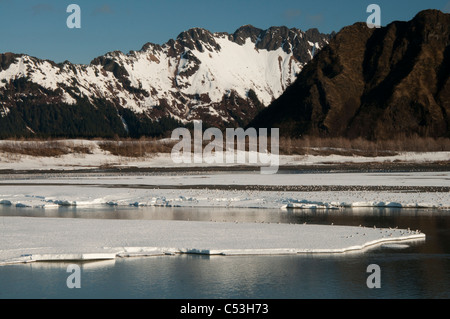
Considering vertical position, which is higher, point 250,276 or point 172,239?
point 172,239

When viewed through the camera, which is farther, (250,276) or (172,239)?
(172,239)

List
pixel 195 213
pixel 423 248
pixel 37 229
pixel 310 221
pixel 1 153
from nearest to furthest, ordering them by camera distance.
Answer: pixel 423 248
pixel 37 229
pixel 310 221
pixel 195 213
pixel 1 153

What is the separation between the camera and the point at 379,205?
37500 millimetres

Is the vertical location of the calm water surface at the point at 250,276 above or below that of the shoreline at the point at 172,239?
below

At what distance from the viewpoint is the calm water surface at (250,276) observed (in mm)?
16281

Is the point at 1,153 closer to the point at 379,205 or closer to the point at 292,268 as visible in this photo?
the point at 379,205

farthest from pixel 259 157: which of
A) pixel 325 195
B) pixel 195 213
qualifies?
pixel 195 213

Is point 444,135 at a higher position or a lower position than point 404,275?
higher

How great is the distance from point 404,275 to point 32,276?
38.4 feet

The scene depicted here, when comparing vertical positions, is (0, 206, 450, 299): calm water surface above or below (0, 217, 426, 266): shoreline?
below

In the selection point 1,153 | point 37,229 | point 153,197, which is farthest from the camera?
point 1,153

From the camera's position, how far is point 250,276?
18.1 metres

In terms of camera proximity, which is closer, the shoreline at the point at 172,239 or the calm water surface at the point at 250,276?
the calm water surface at the point at 250,276

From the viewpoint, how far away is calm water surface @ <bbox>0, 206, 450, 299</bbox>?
1628 centimetres
